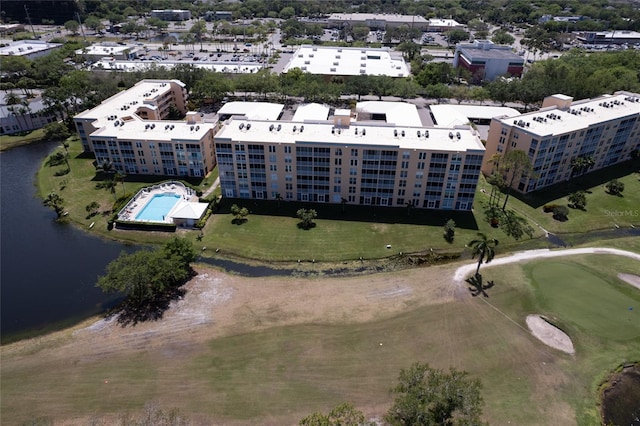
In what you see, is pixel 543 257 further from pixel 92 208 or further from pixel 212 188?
pixel 92 208

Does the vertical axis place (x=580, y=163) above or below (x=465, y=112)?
below

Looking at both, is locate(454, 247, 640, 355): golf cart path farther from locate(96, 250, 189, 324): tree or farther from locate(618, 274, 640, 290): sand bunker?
locate(96, 250, 189, 324): tree

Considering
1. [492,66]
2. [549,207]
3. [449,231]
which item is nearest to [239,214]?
[449,231]

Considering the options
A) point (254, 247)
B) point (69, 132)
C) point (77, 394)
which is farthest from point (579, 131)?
point (69, 132)

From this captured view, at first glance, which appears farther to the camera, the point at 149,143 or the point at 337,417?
the point at 149,143

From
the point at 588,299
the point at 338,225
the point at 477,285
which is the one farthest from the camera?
the point at 338,225

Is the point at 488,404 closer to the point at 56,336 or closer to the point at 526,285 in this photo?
the point at 526,285
